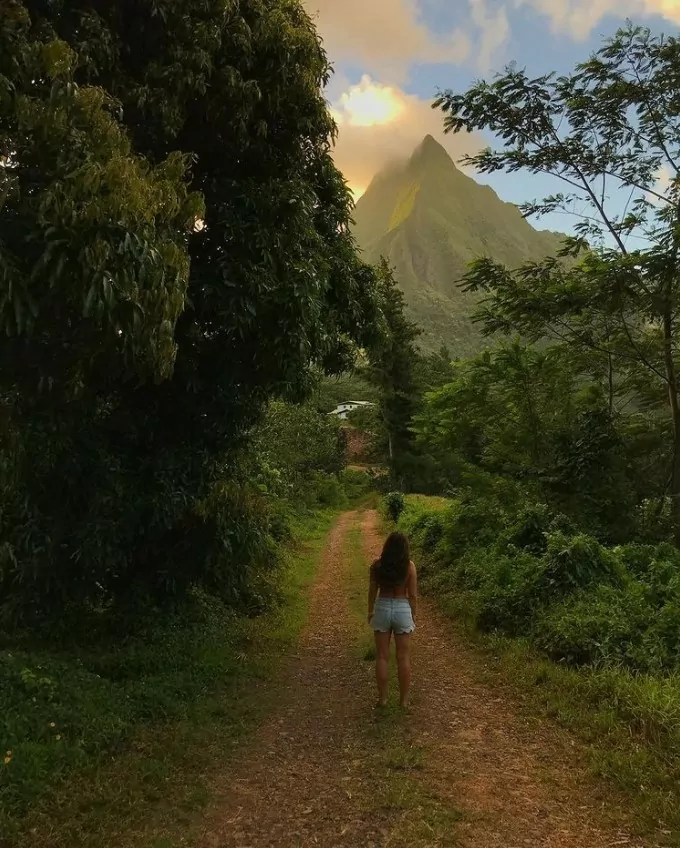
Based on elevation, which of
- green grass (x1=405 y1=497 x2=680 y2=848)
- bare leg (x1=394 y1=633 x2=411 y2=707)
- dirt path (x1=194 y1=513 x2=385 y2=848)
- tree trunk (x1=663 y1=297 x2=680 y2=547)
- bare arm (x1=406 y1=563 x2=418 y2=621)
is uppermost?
tree trunk (x1=663 y1=297 x2=680 y2=547)

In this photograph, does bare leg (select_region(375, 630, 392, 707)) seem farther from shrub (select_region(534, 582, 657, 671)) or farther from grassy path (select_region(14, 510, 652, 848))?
shrub (select_region(534, 582, 657, 671))

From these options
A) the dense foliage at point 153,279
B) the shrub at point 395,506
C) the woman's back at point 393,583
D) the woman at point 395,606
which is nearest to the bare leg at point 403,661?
the woman at point 395,606

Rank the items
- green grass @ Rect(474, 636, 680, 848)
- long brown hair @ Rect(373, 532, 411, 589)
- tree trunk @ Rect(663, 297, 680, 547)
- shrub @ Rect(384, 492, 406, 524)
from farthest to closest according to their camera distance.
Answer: shrub @ Rect(384, 492, 406, 524) < tree trunk @ Rect(663, 297, 680, 547) < long brown hair @ Rect(373, 532, 411, 589) < green grass @ Rect(474, 636, 680, 848)

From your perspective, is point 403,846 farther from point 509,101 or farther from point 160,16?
point 509,101

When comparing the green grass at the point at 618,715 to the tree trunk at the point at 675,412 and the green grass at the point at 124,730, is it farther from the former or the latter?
the tree trunk at the point at 675,412

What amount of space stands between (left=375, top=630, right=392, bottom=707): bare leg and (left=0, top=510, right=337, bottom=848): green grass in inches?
49.6

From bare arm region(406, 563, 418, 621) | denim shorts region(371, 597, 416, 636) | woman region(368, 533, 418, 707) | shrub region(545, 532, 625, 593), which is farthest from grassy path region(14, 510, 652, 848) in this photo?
shrub region(545, 532, 625, 593)

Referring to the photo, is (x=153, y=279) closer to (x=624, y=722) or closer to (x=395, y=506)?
(x=624, y=722)

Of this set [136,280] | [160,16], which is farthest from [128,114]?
[136,280]

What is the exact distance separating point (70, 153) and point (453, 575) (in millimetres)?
10207

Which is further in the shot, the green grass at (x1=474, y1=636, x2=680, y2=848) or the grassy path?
the green grass at (x1=474, y1=636, x2=680, y2=848)

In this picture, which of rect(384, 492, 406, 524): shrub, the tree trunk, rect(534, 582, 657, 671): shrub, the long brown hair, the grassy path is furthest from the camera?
rect(384, 492, 406, 524): shrub

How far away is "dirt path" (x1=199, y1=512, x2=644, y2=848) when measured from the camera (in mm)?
3828

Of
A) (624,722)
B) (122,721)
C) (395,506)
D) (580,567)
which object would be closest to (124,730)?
(122,721)
